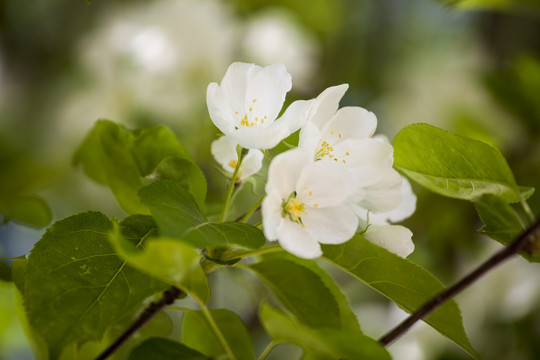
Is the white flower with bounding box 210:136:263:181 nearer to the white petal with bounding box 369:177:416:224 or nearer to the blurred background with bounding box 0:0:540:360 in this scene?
the white petal with bounding box 369:177:416:224

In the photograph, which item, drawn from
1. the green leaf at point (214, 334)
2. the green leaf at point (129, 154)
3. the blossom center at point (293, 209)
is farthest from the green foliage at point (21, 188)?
the blossom center at point (293, 209)

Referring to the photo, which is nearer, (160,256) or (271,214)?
(160,256)

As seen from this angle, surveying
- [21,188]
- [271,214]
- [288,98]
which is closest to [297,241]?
[271,214]

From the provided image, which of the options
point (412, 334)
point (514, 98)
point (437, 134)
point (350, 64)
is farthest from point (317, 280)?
point (350, 64)

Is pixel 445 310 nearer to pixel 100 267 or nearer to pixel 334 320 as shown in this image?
pixel 334 320

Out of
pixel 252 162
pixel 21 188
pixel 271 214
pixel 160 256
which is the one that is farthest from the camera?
pixel 21 188

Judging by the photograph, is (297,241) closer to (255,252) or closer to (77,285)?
(255,252)
